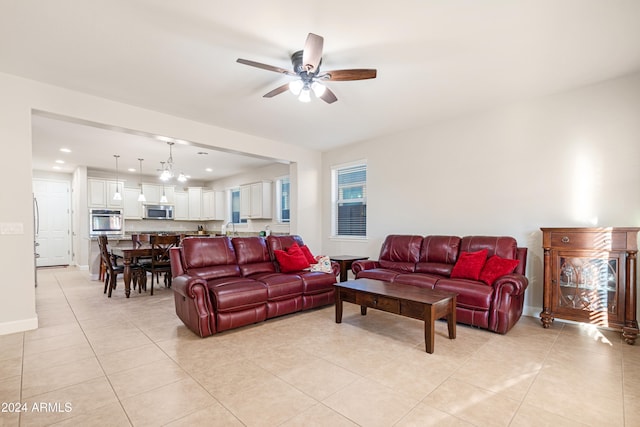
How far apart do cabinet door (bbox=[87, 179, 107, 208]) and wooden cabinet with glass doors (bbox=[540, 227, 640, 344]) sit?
9599 millimetres

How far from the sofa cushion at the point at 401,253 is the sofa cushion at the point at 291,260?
1216 millimetres

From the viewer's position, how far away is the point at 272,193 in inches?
296

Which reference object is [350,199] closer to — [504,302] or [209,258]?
[209,258]

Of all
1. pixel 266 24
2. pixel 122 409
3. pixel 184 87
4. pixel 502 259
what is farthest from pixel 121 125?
pixel 502 259

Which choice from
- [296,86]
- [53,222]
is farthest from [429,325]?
[53,222]

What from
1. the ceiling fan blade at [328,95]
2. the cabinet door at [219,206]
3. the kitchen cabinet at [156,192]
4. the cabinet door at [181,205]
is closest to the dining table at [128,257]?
the ceiling fan blade at [328,95]

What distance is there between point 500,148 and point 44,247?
36.0ft

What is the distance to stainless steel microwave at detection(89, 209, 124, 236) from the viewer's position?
787cm

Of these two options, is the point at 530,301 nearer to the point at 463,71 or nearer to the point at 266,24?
the point at 463,71

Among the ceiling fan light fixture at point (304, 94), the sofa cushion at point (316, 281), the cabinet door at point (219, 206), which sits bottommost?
the sofa cushion at point (316, 281)

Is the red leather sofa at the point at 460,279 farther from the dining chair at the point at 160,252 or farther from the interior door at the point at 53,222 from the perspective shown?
the interior door at the point at 53,222

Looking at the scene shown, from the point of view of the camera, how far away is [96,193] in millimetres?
7992

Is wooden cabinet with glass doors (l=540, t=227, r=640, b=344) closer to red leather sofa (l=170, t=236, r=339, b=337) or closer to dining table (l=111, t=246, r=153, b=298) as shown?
red leather sofa (l=170, t=236, r=339, b=337)

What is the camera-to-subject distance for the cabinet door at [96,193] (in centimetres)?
789
